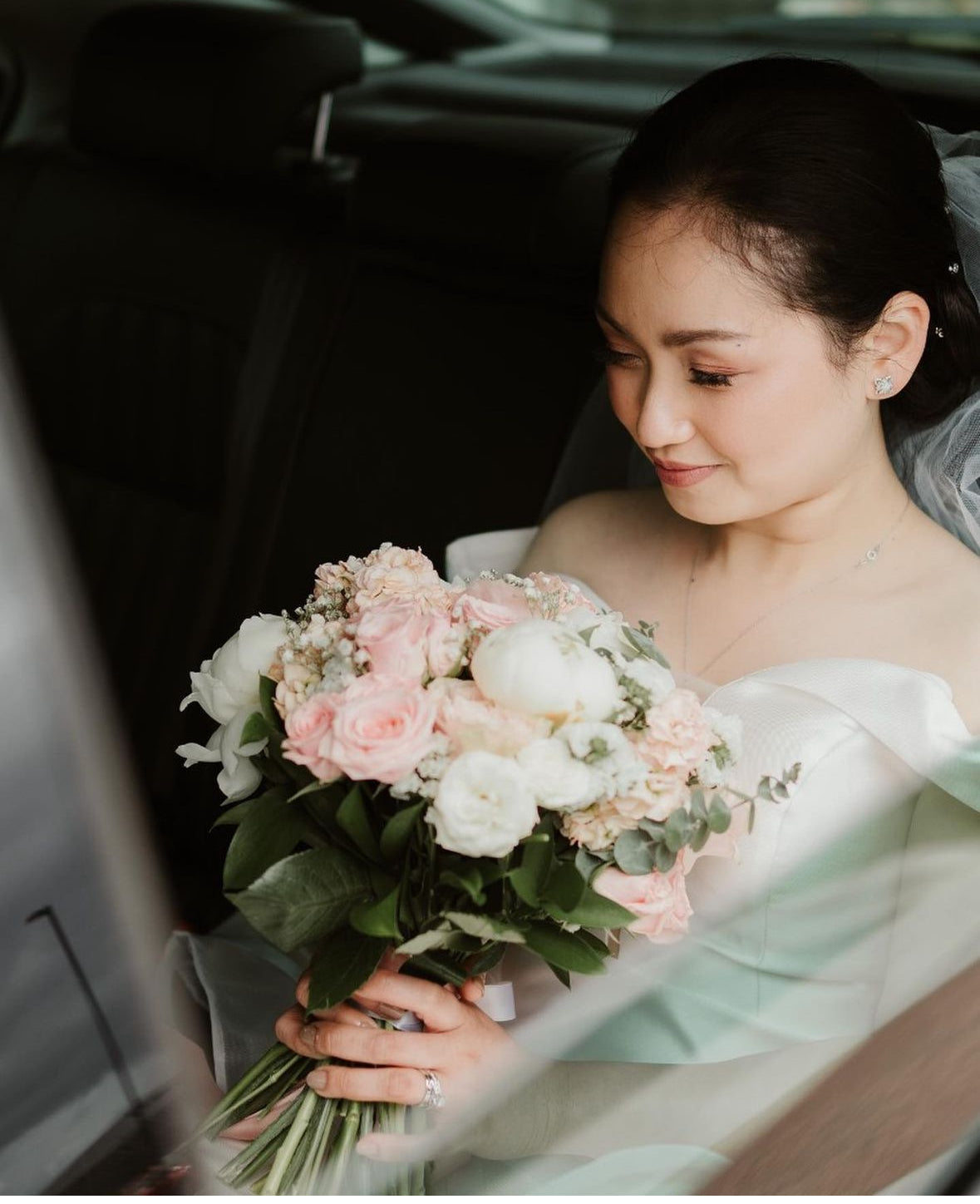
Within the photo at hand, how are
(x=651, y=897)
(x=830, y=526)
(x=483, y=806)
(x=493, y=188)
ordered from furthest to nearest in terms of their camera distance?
1. (x=493, y=188)
2. (x=830, y=526)
3. (x=651, y=897)
4. (x=483, y=806)

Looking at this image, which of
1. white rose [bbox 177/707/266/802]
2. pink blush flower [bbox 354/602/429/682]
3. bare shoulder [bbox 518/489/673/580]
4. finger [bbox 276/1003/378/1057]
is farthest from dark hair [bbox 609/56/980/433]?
finger [bbox 276/1003/378/1057]

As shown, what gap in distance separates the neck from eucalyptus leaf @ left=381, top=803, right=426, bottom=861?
62 centimetres

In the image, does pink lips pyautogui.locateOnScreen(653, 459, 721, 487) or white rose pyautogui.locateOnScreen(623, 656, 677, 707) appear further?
pink lips pyautogui.locateOnScreen(653, 459, 721, 487)

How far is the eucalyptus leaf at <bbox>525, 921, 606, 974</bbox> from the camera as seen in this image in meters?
1.00

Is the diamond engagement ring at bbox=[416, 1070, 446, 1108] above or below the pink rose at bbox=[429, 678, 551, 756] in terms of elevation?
below

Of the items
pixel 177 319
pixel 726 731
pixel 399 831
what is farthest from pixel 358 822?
pixel 177 319

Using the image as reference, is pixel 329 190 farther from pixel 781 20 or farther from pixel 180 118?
pixel 781 20

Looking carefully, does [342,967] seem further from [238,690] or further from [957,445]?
[957,445]

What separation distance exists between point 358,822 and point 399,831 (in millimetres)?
32

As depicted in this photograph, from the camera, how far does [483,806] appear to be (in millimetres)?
897

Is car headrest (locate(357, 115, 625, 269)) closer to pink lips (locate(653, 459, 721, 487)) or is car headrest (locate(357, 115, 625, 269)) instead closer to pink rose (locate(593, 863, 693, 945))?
pink lips (locate(653, 459, 721, 487))

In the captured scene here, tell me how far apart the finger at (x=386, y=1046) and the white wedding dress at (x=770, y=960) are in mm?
70

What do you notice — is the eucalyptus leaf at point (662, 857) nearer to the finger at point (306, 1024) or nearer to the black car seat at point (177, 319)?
the finger at point (306, 1024)

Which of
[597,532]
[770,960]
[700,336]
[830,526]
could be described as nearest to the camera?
[770,960]
